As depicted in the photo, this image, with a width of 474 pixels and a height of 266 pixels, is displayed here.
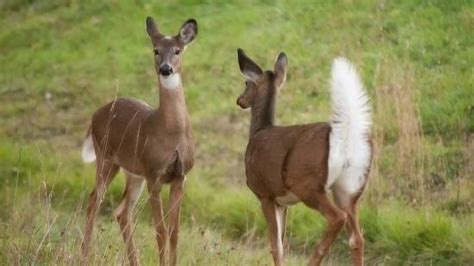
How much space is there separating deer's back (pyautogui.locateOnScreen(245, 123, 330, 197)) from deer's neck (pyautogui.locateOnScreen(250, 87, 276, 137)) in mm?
189

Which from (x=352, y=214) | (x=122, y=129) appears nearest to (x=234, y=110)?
(x=122, y=129)

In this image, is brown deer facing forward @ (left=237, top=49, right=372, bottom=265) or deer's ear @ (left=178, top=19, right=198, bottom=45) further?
deer's ear @ (left=178, top=19, right=198, bottom=45)

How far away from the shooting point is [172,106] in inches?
354

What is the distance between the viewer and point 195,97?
14.2 metres

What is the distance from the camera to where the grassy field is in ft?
32.9

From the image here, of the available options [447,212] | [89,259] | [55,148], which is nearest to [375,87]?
[447,212]

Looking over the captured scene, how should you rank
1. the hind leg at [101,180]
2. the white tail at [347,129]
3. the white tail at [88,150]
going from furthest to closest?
the white tail at [88,150] < the hind leg at [101,180] < the white tail at [347,129]

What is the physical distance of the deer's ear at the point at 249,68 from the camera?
363 inches

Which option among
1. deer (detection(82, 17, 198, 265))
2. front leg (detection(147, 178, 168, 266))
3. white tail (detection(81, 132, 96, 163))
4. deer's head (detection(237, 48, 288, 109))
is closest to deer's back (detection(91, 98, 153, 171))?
deer (detection(82, 17, 198, 265))

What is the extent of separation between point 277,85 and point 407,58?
441 centimetres

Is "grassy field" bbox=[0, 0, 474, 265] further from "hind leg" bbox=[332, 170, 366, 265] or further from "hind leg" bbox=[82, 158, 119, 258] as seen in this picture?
"hind leg" bbox=[332, 170, 366, 265]

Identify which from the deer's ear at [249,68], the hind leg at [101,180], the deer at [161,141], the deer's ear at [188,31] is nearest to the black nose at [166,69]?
the deer at [161,141]

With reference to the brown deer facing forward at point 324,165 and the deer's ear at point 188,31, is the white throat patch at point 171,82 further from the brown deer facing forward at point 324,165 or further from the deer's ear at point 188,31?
the brown deer facing forward at point 324,165

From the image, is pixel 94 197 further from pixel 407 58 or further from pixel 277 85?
pixel 407 58
